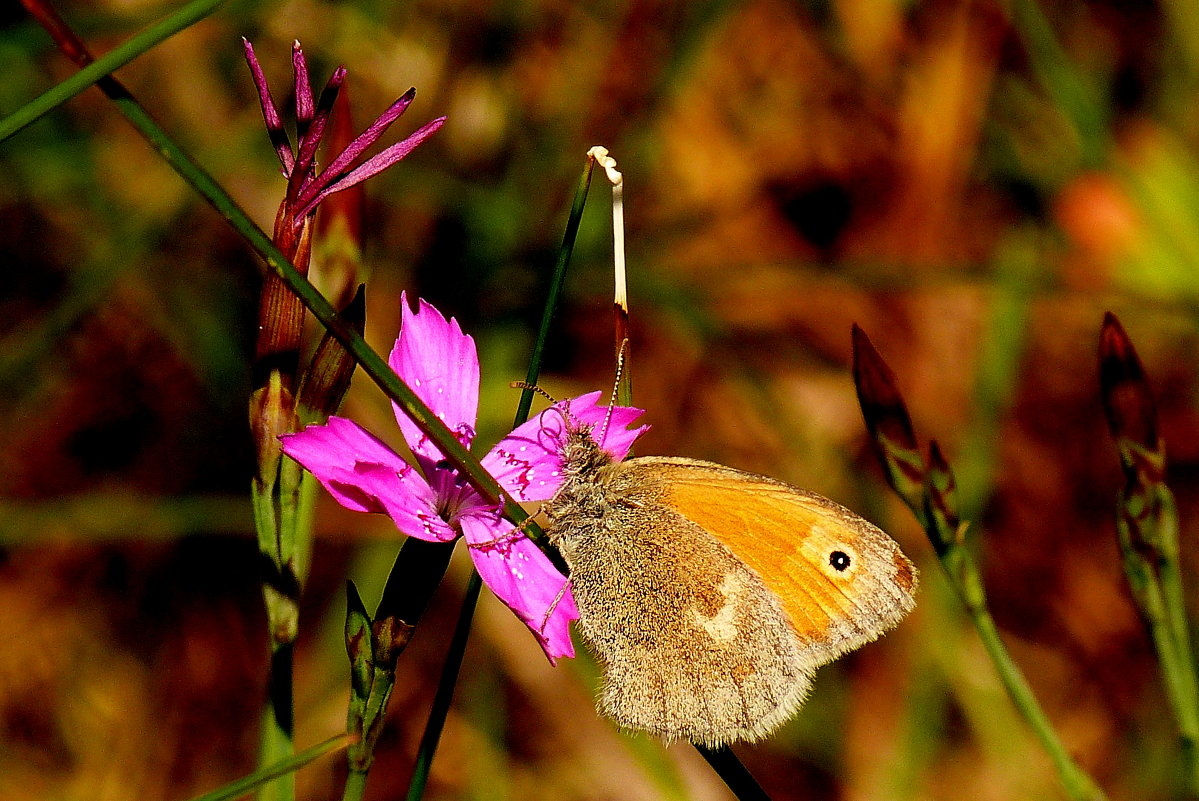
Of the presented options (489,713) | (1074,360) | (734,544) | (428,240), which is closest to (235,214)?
(734,544)

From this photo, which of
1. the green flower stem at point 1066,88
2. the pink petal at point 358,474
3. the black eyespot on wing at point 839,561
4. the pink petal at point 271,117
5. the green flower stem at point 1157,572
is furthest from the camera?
the green flower stem at point 1066,88

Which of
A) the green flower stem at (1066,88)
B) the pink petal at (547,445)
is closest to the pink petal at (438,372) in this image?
the pink petal at (547,445)

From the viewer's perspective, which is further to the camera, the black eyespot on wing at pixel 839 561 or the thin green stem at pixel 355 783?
the black eyespot on wing at pixel 839 561

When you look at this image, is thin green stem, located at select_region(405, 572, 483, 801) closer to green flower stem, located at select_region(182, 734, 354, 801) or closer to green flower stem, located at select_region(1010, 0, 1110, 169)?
green flower stem, located at select_region(182, 734, 354, 801)

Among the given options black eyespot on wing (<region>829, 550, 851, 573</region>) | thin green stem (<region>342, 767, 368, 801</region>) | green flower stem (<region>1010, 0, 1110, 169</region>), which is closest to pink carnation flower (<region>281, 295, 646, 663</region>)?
thin green stem (<region>342, 767, 368, 801</region>)

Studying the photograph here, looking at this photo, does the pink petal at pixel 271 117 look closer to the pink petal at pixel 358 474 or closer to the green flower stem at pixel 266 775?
the pink petal at pixel 358 474

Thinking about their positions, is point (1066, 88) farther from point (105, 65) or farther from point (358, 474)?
point (105, 65)

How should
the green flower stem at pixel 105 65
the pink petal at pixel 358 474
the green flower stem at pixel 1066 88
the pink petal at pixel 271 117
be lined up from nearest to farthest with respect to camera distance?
the green flower stem at pixel 105 65
the pink petal at pixel 271 117
the pink petal at pixel 358 474
the green flower stem at pixel 1066 88
